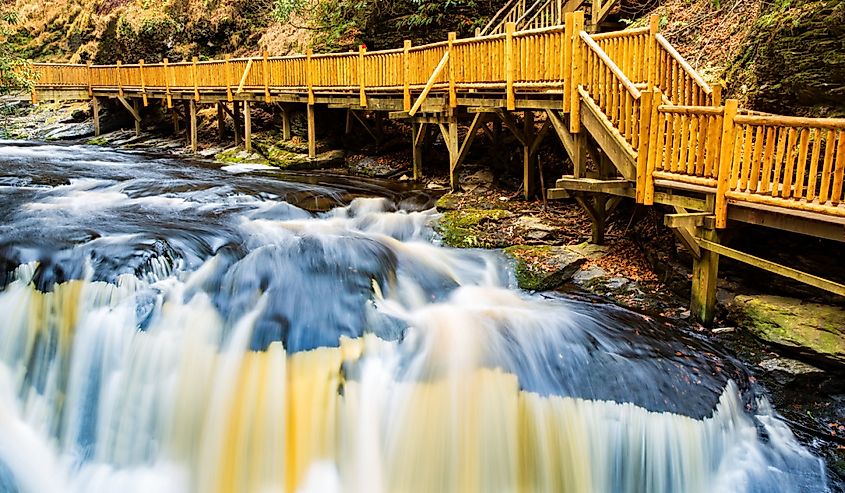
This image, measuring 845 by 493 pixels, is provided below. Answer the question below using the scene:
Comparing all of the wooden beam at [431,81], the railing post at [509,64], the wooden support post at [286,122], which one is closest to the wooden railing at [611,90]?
the railing post at [509,64]

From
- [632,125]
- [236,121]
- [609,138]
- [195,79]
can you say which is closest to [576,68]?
[609,138]

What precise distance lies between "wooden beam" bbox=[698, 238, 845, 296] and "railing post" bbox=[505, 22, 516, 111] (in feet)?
15.1

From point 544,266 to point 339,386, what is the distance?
13.1 feet

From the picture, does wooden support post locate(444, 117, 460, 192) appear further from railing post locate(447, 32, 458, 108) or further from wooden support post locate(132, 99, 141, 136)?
wooden support post locate(132, 99, 141, 136)

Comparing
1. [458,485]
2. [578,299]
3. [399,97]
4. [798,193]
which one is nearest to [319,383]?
[458,485]

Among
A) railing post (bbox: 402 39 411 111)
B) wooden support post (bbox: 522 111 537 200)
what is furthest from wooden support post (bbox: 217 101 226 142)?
wooden support post (bbox: 522 111 537 200)

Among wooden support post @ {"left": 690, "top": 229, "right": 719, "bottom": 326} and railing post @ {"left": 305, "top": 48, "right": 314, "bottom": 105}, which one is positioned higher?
railing post @ {"left": 305, "top": 48, "right": 314, "bottom": 105}

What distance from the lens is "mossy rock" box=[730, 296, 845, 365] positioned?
22.5 ft

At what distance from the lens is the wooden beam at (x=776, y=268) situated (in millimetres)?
6567

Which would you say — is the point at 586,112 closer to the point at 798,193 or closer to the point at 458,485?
the point at 798,193

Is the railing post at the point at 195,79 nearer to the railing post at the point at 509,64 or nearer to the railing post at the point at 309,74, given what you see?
the railing post at the point at 309,74

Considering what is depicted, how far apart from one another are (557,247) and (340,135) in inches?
452

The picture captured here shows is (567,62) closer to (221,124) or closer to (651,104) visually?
(651,104)

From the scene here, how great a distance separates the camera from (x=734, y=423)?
6645mm
